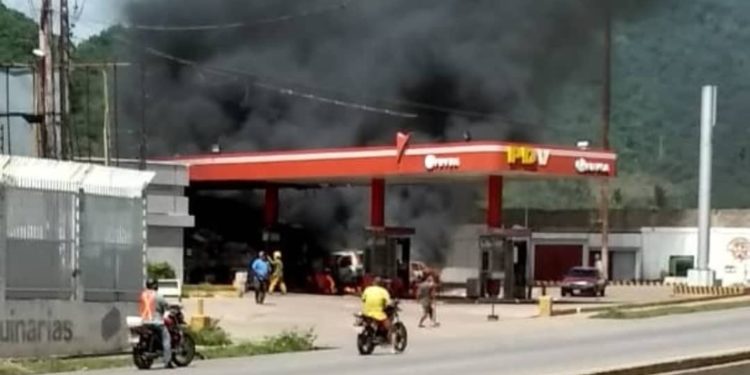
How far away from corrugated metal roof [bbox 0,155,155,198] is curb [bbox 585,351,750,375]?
14967 mm

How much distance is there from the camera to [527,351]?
2658cm

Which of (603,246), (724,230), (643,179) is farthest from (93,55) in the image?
(643,179)

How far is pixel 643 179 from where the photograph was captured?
10169cm

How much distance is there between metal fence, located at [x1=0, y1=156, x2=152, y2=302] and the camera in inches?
990

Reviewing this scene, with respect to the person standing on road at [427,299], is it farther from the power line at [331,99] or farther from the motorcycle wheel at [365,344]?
the power line at [331,99]

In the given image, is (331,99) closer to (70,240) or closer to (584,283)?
(584,283)

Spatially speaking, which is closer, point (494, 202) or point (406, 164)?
point (494, 202)

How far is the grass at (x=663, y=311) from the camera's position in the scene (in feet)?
131

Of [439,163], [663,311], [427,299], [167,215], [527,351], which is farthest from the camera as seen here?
[167,215]

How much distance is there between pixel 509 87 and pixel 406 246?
20413mm

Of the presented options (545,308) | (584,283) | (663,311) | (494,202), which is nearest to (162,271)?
(494,202)

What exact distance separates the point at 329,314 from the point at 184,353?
55.5ft

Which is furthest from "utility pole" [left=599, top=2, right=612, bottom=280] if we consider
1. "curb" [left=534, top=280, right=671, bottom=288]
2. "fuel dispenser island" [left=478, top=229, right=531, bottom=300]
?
"fuel dispenser island" [left=478, top=229, right=531, bottom=300]

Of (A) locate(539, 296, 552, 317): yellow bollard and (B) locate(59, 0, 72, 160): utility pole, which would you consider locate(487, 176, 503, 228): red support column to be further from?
(B) locate(59, 0, 72, 160): utility pole
